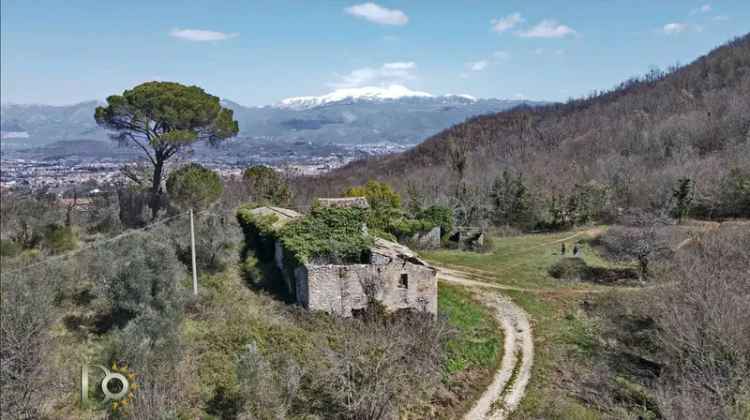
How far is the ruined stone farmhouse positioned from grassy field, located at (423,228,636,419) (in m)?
4.71

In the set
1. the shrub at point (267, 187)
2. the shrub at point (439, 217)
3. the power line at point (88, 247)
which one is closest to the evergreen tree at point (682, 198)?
the shrub at point (439, 217)

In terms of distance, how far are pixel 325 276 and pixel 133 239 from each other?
762 cm

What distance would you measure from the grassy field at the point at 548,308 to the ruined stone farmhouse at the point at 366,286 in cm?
471

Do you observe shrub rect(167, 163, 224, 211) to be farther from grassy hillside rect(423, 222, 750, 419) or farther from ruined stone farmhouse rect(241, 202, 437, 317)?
grassy hillside rect(423, 222, 750, 419)

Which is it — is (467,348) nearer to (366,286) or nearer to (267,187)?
(366,286)

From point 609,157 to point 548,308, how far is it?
48173 mm

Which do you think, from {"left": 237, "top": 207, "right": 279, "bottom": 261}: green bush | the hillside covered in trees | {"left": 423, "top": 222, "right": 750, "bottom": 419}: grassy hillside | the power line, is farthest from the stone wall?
the hillside covered in trees

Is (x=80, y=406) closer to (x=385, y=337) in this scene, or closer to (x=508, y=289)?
(x=385, y=337)

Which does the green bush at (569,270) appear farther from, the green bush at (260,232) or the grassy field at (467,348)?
the green bush at (260,232)

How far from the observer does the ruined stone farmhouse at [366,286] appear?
56.5 feet

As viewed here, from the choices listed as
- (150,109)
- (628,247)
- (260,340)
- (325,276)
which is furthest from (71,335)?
(628,247)

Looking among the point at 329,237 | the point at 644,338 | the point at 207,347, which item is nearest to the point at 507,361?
the point at 644,338

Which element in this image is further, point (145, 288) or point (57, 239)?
point (57, 239)

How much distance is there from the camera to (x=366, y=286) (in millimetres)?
17453
